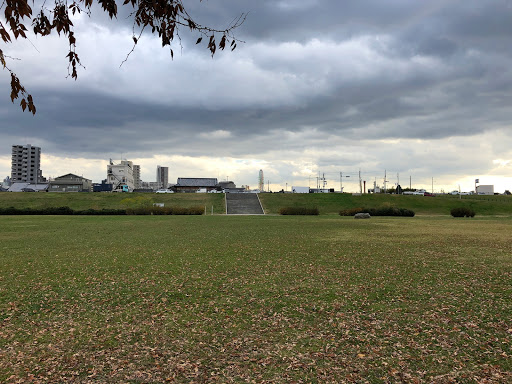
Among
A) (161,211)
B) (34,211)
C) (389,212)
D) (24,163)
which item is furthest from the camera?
(24,163)

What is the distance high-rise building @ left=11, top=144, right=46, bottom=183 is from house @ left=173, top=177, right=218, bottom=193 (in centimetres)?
8754

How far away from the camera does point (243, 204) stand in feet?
266

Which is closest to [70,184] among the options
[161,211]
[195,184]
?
[195,184]

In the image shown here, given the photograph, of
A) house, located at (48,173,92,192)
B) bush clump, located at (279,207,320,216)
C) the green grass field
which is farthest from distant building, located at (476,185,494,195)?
house, located at (48,173,92,192)

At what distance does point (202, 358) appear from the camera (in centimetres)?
550

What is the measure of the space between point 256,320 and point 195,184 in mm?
143024

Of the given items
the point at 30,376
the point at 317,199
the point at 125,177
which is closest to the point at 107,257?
the point at 30,376

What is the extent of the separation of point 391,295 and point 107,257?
11.5 m

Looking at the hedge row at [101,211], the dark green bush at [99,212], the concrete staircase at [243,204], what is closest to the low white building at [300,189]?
the concrete staircase at [243,204]

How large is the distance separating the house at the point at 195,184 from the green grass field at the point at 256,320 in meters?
133

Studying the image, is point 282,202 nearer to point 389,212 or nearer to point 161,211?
point 389,212

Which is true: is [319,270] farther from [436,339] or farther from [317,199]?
[317,199]

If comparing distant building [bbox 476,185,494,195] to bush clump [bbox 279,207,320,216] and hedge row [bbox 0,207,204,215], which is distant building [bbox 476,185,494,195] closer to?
bush clump [bbox 279,207,320,216]

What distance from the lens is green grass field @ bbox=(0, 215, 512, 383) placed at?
16.9ft
